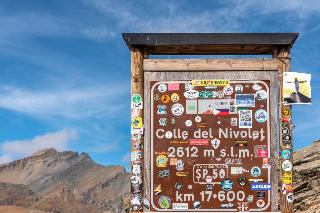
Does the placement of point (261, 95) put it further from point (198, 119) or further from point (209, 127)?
point (198, 119)

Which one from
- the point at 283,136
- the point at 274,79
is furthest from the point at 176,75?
the point at 283,136

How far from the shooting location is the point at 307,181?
1330 cm

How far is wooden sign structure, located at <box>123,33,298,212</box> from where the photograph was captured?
8258 millimetres

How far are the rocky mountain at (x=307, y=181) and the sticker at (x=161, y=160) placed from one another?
5473 millimetres

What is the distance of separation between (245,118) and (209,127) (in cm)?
88

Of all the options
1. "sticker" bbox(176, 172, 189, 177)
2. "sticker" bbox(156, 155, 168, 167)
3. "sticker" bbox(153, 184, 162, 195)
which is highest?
"sticker" bbox(156, 155, 168, 167)

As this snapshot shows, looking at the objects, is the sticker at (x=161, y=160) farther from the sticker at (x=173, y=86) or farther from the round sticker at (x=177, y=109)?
the sticker at (x=173, y=86)

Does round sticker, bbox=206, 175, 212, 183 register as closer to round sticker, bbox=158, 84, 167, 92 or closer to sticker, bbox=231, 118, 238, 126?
sticker, bbox=231, 118, 238, 126

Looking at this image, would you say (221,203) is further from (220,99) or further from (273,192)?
(220,99)

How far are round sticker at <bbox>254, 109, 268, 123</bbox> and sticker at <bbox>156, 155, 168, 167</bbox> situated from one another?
7.71 feet

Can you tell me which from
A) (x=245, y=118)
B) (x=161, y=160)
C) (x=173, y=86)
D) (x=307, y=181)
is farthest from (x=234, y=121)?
(x=307, y=181)

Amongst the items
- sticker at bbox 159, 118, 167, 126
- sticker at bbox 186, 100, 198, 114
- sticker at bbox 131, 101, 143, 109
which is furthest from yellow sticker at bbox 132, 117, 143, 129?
sticker at bbox 186, 100, 198, 114

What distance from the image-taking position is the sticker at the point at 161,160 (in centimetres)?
830

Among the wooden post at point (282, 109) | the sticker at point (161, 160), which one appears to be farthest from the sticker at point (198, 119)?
the wooden post at point (282, 109)
